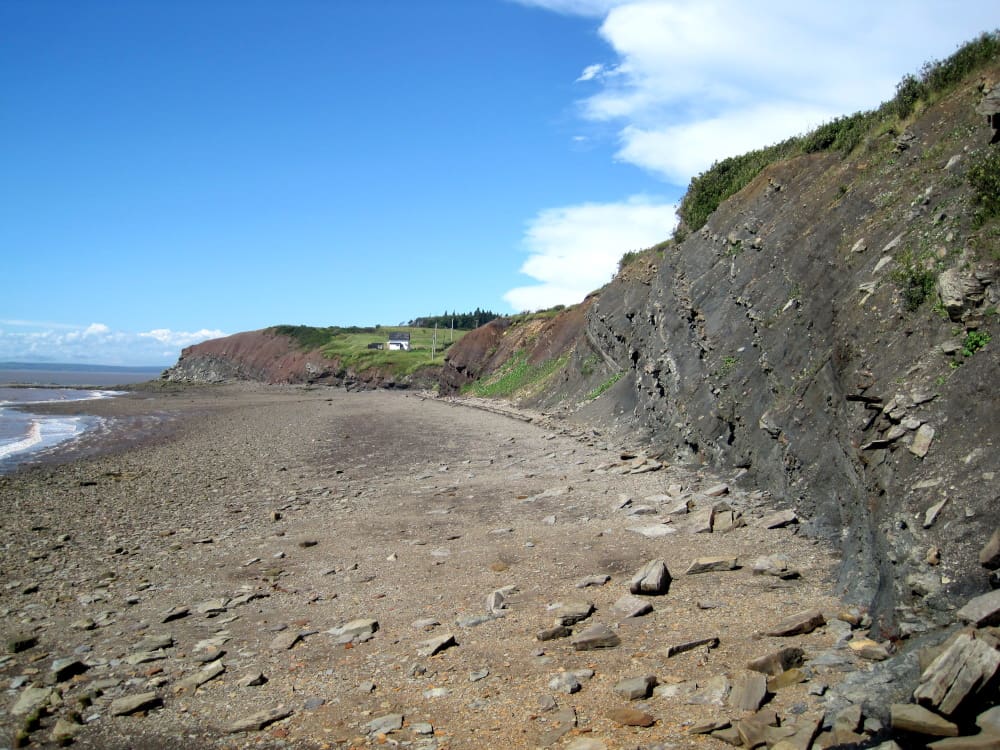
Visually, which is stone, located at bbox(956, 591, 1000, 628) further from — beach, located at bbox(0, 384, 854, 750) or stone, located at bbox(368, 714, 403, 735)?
stone, located at bbox(368, 714, 403, 735)

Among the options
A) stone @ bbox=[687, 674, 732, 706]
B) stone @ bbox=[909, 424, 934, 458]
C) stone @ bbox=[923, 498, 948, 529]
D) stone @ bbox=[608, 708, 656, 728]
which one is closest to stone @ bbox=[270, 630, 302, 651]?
stone @ bbox=[608, 708, 656, 728]

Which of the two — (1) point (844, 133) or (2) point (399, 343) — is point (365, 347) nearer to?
(2) point (399, 343)

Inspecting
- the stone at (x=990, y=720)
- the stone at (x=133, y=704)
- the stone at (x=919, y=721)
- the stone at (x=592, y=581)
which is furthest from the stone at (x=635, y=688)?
the stone at (x=133, y=704)

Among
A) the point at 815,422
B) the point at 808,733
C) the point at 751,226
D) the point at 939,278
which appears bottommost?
the point at 808,733

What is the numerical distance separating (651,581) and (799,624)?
183 cm

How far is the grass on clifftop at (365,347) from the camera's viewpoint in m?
82.2

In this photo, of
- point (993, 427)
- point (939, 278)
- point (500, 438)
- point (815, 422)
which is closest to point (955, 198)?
point (939, 278)

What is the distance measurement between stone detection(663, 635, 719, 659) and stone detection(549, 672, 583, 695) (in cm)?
95

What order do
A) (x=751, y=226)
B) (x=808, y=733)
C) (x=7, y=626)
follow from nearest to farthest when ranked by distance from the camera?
(x=808, y=733) → (x=7, y=626) → (x=751, y=226)

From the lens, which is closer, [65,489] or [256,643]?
[256,643]

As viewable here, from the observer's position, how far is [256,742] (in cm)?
560

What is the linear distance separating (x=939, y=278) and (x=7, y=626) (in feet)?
40.1

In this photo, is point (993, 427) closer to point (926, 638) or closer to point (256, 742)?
point (926, 638)

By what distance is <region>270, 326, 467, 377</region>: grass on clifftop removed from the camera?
82188mm
